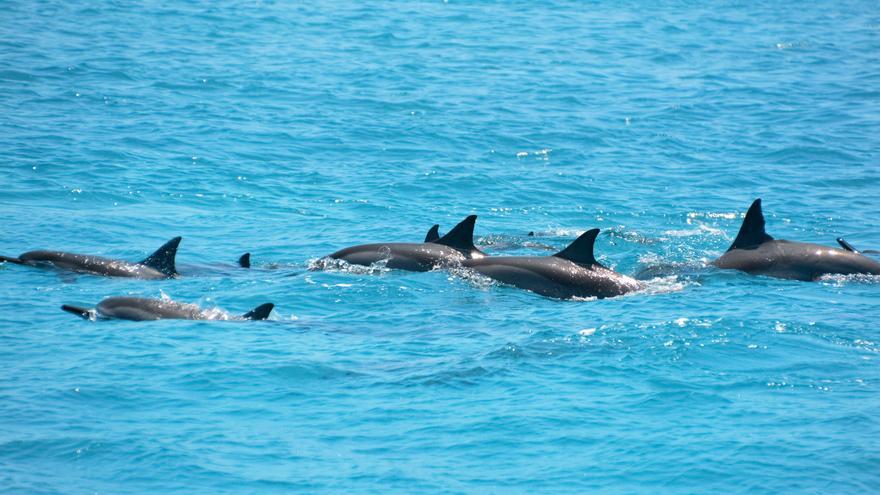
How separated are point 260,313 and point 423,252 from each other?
152 inches

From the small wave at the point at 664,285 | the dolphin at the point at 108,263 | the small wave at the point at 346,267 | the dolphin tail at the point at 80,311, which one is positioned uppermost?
the dolphin tail at the point at 80,311

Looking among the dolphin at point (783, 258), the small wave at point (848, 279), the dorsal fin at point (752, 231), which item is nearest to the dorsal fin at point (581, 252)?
the dolphin at point (783, 258)

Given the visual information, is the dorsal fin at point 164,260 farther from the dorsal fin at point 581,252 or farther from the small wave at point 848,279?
the small wave at point 848,279

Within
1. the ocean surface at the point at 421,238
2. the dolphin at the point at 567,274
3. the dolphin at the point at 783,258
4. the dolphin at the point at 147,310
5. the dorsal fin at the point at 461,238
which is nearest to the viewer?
the ocean surface at the point at 421,238

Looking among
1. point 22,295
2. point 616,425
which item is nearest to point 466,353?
point 616,425

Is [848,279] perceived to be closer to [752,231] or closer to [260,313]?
[752,231]

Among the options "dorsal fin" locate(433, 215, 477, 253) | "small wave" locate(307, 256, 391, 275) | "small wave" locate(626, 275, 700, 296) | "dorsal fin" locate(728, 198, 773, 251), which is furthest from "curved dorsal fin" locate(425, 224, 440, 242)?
"dorsal fin" locate(728, 198, 773, 251)

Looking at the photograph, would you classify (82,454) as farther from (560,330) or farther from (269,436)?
(560,330)

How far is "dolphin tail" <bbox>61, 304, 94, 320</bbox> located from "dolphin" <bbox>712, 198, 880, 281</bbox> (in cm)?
1016

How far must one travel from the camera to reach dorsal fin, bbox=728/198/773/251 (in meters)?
18.9

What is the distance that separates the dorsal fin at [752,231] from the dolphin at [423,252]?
4429 millimetres

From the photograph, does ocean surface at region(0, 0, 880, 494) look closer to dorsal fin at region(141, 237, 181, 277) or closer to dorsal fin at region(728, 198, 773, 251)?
dorsal fin at region(141, 237, 181, 277)

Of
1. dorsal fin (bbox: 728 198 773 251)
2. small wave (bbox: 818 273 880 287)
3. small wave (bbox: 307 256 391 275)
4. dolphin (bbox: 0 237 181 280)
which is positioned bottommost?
small wave (bbox: 307 256 391 275)

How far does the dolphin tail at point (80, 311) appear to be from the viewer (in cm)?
1544
